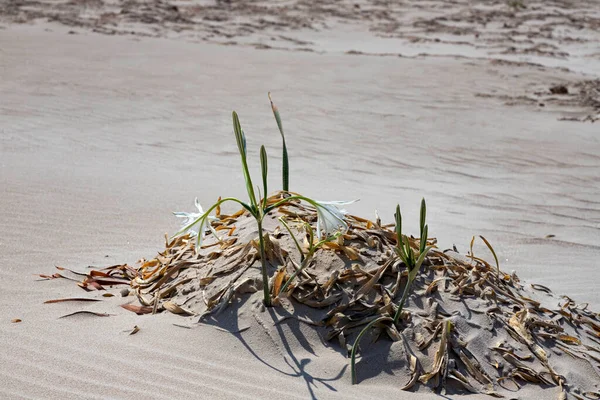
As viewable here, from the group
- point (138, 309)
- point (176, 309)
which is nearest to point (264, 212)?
point (176, 309)

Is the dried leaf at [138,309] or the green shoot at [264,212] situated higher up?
the green shoot at [264,212]

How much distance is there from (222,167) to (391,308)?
4.04m

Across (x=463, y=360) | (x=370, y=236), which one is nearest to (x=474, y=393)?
(x=463, y=360)

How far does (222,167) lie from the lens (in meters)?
6.40

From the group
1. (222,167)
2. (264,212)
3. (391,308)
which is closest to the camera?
(264,212)

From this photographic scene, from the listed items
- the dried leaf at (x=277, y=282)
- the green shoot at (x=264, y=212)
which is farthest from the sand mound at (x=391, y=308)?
the green shoot at (x=264, y=212)

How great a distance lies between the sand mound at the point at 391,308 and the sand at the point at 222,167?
120mm

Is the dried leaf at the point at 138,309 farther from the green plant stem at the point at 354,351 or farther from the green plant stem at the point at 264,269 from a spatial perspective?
the green plant stem at the point at 354,351

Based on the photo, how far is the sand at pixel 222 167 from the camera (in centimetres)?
238

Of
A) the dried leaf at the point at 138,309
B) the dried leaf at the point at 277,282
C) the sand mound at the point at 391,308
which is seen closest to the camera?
the sand mound at the point at 391,308

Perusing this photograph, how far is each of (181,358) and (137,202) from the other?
8.66 feet

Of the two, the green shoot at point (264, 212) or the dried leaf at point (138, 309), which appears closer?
the green shoot at point (264, 212)

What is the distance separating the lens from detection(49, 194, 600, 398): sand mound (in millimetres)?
2459

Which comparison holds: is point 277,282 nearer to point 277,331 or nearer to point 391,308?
point 277,331
